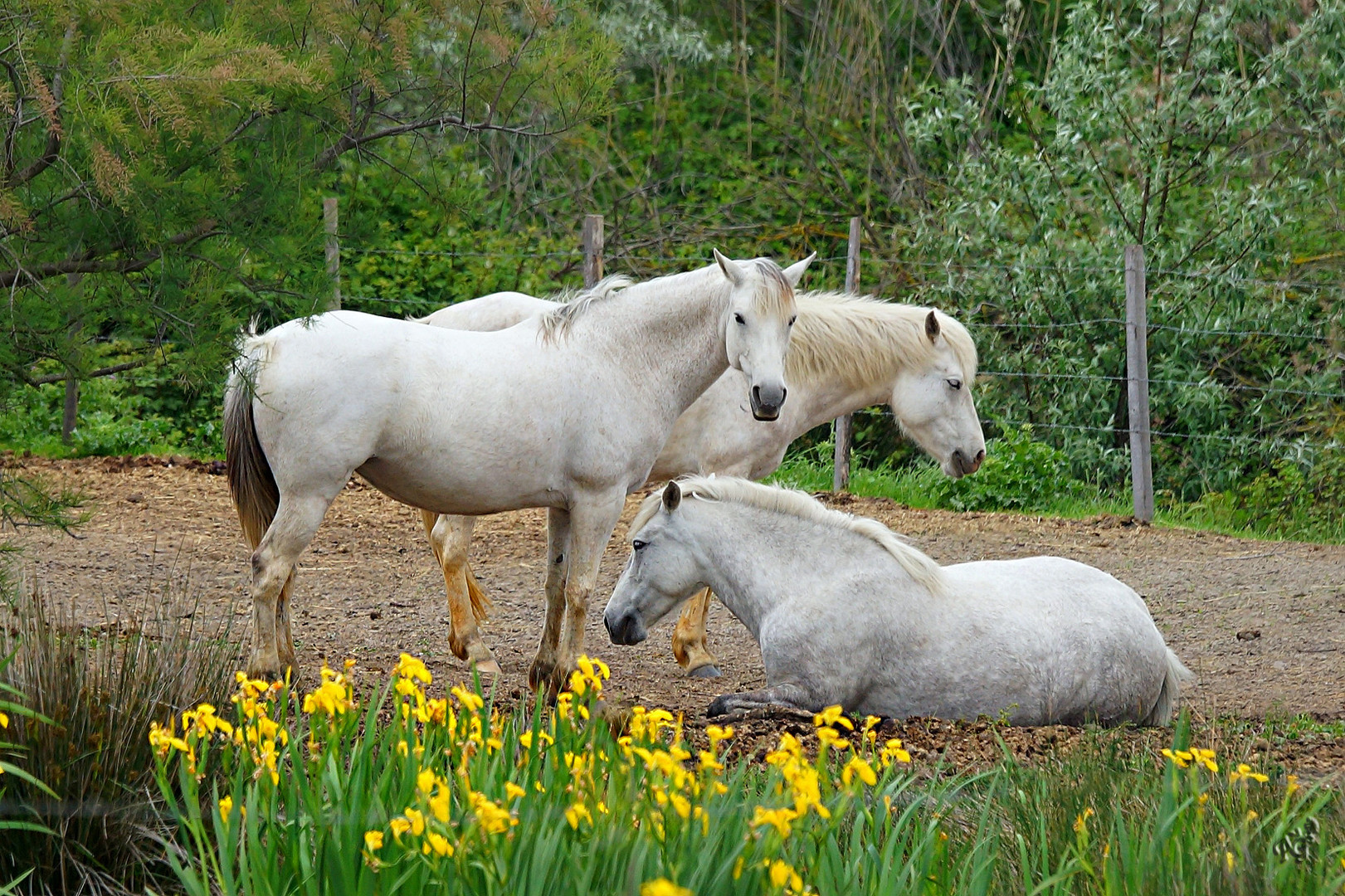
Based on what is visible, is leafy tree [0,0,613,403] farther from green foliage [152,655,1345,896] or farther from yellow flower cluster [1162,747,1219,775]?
yellow flower cluster [1162,747,1219,775]

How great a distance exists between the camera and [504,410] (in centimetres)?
507

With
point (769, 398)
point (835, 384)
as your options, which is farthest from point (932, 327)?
point (769, 398)

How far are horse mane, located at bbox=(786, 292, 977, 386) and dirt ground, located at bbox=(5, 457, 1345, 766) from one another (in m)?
1.36

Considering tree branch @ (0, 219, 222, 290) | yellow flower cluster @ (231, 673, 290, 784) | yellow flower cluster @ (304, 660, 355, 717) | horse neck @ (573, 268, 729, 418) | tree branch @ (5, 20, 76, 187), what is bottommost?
yellow flower cluster @ (231, 673, 290, 784)

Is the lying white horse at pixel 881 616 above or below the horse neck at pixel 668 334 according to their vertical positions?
below

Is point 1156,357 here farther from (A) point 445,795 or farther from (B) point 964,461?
(A) point 445,795

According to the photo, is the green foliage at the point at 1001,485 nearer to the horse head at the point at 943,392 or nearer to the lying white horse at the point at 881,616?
the horse head at the point at 943,392

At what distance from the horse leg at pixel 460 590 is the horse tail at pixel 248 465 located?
0.82 meters

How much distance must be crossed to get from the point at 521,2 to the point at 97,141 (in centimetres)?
155

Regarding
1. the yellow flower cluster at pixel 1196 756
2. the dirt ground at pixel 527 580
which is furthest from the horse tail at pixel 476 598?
the yellow flower cluster at pixel 1196 756

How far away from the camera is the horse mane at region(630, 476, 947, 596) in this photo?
486cm

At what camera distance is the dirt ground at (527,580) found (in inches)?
230

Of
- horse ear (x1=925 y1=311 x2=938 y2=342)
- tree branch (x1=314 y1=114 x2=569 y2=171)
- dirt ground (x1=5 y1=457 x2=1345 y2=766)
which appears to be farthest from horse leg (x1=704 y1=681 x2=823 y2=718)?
horse ear (x1=925 y1=311 x2=938 y2=342)

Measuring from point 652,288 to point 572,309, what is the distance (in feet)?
1.08
